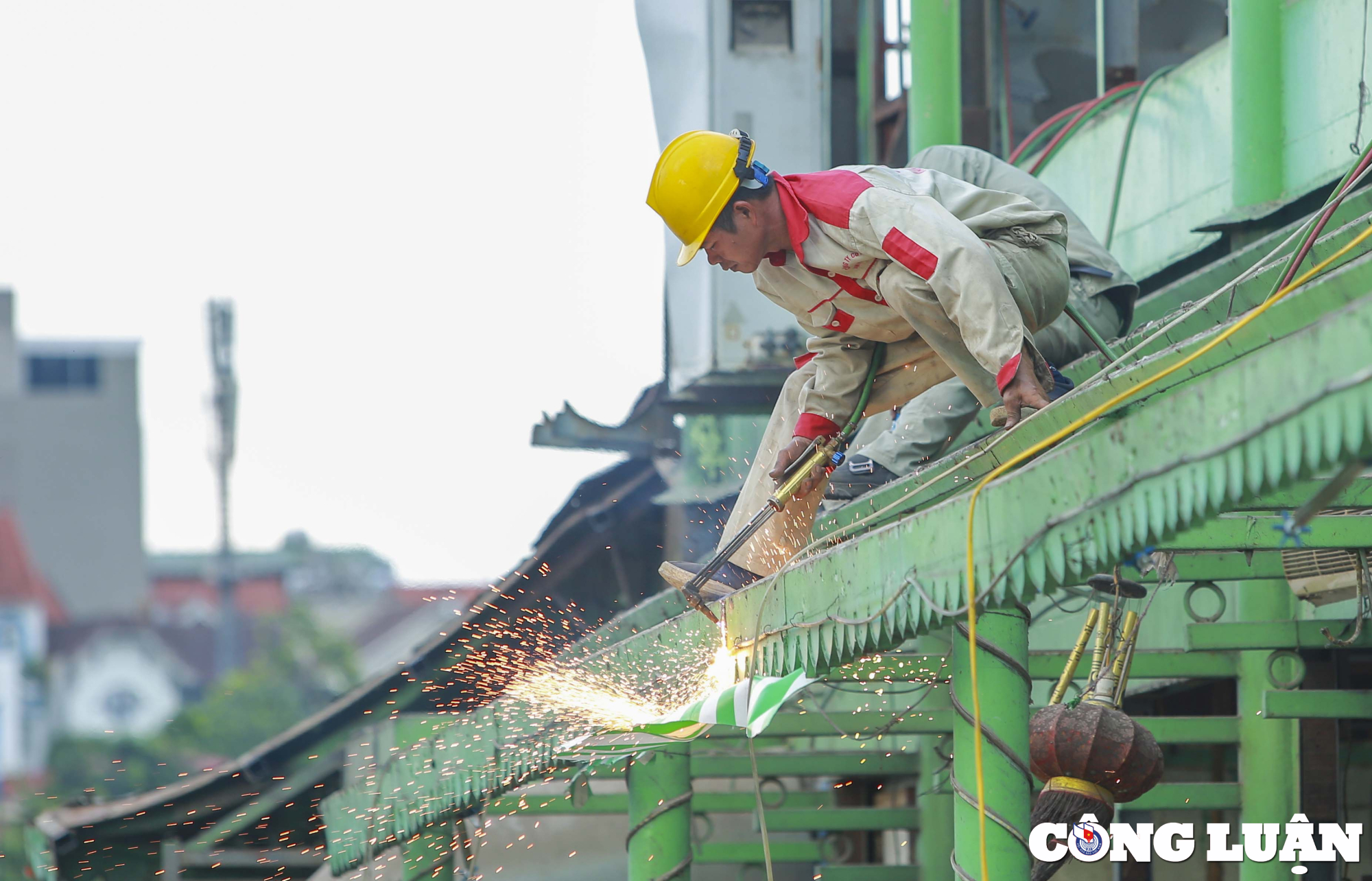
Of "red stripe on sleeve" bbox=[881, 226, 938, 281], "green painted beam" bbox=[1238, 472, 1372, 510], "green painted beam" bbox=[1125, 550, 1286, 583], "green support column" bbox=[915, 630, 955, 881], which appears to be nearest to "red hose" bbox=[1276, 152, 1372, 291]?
"green painted beam" bbox=[1238, 472, 1372, 510]

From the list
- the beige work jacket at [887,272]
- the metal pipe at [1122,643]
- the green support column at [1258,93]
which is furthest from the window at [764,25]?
the metal pipe at [1122,643]

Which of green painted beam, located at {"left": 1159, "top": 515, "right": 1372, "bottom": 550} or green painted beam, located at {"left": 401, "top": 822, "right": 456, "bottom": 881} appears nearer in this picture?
green painted beam, located at {"left": 1159, "top": 515, "right": 1372, "bottom": 550}

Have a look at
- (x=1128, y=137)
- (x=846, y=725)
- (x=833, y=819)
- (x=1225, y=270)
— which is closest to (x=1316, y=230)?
(x=1225, y=270)

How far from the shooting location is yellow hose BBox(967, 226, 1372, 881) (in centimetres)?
301

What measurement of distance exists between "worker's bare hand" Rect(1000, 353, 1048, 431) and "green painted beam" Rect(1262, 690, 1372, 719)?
1.95 meters

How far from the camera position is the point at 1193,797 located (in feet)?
21.0

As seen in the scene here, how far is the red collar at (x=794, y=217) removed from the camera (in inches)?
176

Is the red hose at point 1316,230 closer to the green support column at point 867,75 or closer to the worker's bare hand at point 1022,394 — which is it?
the worker's bare hand at point 1022,394

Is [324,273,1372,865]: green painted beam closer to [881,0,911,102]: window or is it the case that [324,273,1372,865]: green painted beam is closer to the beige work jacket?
the beige work jacket

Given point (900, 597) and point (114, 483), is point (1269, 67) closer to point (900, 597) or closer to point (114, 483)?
point (900, 597)

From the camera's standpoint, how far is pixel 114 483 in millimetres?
64938

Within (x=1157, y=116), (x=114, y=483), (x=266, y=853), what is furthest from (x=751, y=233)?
(x=114, y=483)

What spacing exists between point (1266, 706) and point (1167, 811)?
3145mm

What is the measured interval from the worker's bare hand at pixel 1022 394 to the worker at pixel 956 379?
5.80 ft
